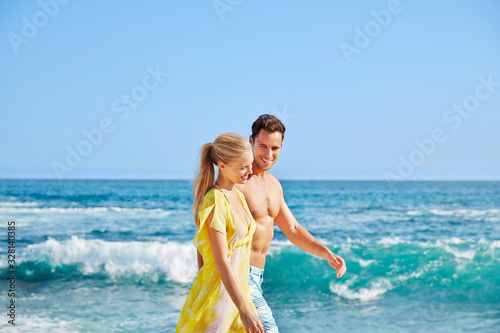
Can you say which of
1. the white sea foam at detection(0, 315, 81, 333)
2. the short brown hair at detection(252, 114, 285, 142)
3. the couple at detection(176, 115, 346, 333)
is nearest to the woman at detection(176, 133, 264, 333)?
the couple at detection(176, 115, 346, 333)

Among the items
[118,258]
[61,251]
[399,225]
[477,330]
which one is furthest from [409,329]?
[399,225]

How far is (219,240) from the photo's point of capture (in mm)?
2453

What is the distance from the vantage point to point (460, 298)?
9.16 meters

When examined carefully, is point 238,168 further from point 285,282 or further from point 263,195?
point 285,282

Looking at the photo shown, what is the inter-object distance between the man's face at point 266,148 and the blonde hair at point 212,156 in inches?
16.9

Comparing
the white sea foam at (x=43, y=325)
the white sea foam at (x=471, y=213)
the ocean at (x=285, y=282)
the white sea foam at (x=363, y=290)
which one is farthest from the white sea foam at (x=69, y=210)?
the white sea foam at (x=43, y=325)

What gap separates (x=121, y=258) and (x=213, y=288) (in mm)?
10024

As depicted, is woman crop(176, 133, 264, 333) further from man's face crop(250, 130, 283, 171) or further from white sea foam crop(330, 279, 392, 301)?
white sea foam crop(330, 279, 392, 301)

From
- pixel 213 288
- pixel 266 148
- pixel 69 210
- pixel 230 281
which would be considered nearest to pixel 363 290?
pixel 266 148

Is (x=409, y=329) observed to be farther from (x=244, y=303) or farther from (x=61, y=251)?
(x=61, y=251)

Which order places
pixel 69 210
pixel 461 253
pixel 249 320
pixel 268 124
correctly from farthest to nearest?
pixel 69 210 → pixel 461 253 → pixel 268 124 → pixel 249 320

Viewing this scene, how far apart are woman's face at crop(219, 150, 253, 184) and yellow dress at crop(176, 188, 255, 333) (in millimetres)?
103

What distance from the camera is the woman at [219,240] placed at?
2482mm

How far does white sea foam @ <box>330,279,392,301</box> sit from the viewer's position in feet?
30.3
